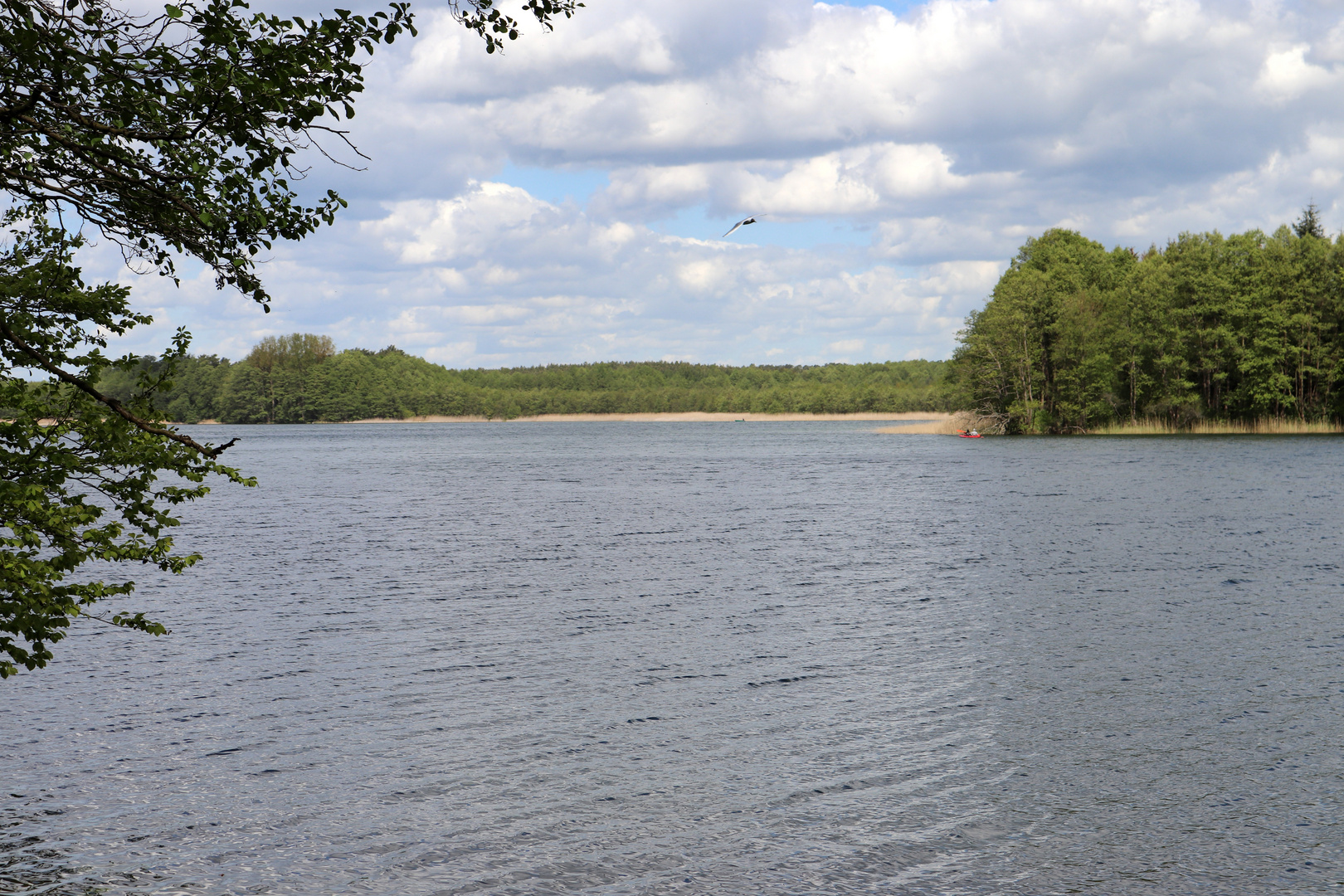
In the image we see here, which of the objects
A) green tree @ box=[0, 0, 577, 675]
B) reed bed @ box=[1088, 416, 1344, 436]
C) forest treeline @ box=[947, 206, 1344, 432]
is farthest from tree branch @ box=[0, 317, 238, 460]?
reed bed @ box=[1088, 416, 1344, 436]

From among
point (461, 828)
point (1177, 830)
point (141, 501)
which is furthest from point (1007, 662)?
point (141, 501)

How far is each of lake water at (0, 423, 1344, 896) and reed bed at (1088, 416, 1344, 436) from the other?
7492 centimetres

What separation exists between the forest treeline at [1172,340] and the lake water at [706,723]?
7242cm

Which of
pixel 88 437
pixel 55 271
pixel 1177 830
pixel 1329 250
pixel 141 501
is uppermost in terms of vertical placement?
pixel 1329 250

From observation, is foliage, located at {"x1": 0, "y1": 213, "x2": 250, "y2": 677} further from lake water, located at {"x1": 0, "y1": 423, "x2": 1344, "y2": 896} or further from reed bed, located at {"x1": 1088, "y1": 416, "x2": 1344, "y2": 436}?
reed bed, located at {"x1": 1088, "y1": 416, "x2": 1344, "y2": 436}

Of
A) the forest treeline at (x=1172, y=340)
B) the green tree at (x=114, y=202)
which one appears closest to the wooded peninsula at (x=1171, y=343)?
the forest treeline at (x=1172, y=340)

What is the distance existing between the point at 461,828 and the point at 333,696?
18.9 feet

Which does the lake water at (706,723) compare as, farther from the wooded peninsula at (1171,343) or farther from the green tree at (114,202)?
the wooded peninsula at (1171,343)

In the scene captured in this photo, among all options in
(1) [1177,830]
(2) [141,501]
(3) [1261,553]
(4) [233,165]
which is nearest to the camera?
(4) [233,165]

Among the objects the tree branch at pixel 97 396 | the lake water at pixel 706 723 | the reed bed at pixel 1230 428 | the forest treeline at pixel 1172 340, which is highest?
the forest treeline at pixel 1172 340

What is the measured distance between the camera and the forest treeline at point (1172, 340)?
93.3m

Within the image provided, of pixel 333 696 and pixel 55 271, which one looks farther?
pixel 333 696

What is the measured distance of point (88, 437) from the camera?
8.25 metres

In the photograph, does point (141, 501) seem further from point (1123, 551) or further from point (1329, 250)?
point (1329, 250)
